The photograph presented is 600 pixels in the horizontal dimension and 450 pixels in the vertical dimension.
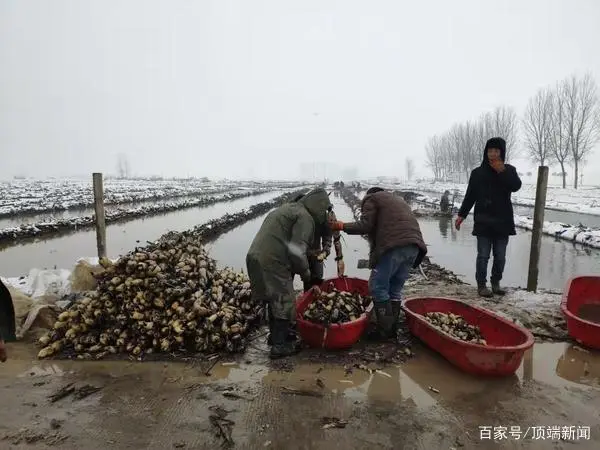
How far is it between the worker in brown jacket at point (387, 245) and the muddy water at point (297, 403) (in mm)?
627

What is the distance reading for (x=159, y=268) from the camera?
197 inches

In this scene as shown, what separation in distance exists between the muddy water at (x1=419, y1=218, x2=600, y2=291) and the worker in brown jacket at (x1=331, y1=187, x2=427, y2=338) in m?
4.48

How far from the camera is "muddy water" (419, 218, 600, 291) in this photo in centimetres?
844

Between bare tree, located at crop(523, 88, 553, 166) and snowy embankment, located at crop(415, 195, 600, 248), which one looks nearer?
snowy embankment, located at crop(415, 195, 600, 248)

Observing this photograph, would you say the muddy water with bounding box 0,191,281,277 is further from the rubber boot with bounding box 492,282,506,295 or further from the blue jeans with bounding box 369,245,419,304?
the rubber boot with bounding box 492,282,506,295

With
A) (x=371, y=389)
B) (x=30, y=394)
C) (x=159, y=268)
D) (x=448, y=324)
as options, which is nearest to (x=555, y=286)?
(x=448, y=324)

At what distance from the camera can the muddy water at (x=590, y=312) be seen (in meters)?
5.45

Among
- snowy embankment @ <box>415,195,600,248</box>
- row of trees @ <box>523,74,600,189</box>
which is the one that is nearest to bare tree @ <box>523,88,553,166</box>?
row of trees @ <box>523,74,600,189</box>

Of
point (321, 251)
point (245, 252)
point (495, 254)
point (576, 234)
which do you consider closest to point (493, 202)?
point (495, 254)

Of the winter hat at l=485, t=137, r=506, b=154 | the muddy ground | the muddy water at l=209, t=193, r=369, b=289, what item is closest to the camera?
the muddy ground

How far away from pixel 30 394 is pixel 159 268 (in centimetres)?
187

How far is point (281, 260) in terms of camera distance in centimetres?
428

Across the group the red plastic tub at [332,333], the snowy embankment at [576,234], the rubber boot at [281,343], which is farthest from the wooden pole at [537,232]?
the snowy embankment at [576,234]

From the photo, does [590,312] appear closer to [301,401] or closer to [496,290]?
[496,290]
